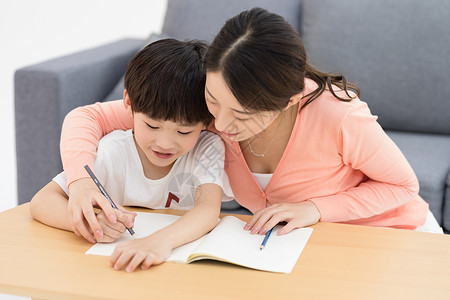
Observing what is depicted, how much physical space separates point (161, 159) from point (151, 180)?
85 mm

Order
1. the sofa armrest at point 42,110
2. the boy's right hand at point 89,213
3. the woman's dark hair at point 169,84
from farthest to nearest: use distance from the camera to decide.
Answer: the sofa armrest at point 42,110
the woman's dark hair at point 169,84
the boy's right hand at point 89,213

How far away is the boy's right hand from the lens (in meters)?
1.08

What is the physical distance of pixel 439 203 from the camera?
189 centimetres

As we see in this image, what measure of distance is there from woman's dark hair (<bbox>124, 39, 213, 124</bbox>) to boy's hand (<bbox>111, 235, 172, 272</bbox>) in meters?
0.28

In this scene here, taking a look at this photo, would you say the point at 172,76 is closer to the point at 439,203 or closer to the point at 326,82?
the point at 326,82

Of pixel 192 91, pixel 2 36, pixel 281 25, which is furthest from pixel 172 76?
pixel 2 36

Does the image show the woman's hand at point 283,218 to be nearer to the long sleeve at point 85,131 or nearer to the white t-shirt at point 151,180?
the white t-shirt at point 151,180

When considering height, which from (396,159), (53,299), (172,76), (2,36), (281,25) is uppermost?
(281,25)

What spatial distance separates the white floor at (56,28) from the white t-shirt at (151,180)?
196 centimetres

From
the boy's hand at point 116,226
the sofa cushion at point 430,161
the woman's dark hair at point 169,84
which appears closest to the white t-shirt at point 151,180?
the woman's dark hair at point 169,84

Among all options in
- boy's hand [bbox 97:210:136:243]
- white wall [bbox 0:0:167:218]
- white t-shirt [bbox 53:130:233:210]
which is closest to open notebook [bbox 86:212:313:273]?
boy's hand [bbox 97:210:136:243]

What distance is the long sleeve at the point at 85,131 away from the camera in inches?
48.2

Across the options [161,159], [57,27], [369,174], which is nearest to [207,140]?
[161,159]

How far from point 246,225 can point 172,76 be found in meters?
0.32
